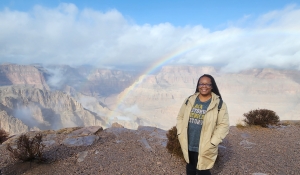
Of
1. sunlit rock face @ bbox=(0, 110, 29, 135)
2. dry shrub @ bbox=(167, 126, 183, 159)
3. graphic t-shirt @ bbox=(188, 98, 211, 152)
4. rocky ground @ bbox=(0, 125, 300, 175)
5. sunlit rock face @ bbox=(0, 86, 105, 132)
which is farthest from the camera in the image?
sunlit rock face @ bbox=(0, 86, 105, 132)

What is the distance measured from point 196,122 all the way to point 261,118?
7.79 metres

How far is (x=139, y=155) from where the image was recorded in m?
5.77

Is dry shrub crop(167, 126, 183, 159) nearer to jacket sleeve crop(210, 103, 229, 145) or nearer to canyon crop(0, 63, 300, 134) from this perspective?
jacket sleeve crop(210, 103, 229, 145)

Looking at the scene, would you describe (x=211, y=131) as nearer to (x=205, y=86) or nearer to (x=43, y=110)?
(x=205, y=86)

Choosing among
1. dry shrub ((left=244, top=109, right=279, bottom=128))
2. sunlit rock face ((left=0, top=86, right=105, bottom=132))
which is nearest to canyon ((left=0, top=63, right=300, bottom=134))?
sunlit rock face ((left=0, top=86, right=105, bottom=132))

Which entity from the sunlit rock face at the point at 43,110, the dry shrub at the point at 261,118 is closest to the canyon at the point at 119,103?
the sunlit rock face at the point at 43,110

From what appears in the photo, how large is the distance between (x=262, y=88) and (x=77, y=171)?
196m

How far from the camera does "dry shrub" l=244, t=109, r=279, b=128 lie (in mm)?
9344

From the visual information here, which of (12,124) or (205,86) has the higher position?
(205,86)

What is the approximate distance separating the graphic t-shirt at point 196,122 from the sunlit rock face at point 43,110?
362ft

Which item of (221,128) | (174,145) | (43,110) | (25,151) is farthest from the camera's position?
(43,110)

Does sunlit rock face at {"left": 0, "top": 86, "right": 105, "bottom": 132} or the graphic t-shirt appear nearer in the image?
the graphic t-shirt

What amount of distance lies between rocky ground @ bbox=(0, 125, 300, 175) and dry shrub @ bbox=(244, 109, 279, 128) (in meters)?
1.32

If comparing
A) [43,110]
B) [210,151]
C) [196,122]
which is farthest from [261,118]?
[43,110]
